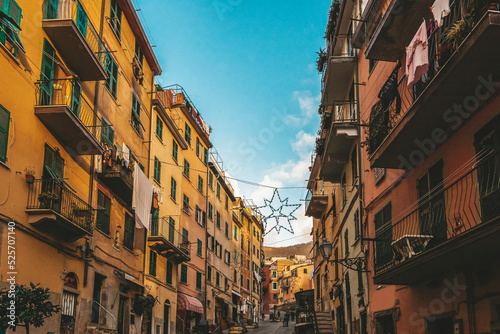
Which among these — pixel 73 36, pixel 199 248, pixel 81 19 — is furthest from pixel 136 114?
pixel 199 248

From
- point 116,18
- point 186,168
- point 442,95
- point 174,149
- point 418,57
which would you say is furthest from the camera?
point 186,168

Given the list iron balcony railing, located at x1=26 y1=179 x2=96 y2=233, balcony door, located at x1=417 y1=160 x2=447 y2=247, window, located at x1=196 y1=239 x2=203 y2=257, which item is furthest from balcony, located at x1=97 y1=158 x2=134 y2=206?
window, located at x1=196 y1=239 x2=203 y2=257

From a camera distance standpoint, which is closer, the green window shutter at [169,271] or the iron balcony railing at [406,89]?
the iron balcony railing at [406,89]

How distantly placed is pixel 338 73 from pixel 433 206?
1139cm

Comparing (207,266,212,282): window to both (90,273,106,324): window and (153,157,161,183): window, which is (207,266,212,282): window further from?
(90,273,106,324): window

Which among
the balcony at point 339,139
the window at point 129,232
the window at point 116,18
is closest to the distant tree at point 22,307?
the window at point 129,232

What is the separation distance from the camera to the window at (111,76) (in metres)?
20.9

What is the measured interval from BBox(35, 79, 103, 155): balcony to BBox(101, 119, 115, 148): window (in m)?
0.97

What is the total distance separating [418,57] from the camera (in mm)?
11789

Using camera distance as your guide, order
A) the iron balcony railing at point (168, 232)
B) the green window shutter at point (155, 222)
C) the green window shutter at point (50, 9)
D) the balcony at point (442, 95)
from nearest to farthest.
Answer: the balcony at point (442, 95) → the green window shutter at point (50, 9) → the green window shutter at point (155, 222) → the iron balcony railing at point (168, 232)

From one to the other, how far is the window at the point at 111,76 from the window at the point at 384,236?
11079mm

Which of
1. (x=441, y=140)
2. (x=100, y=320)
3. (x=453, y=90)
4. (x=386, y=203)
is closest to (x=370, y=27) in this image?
(x=386, y=203)

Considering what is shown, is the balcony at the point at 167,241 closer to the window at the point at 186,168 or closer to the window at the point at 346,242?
the window at the point at 186,168

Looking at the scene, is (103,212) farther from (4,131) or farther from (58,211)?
(4,131)
